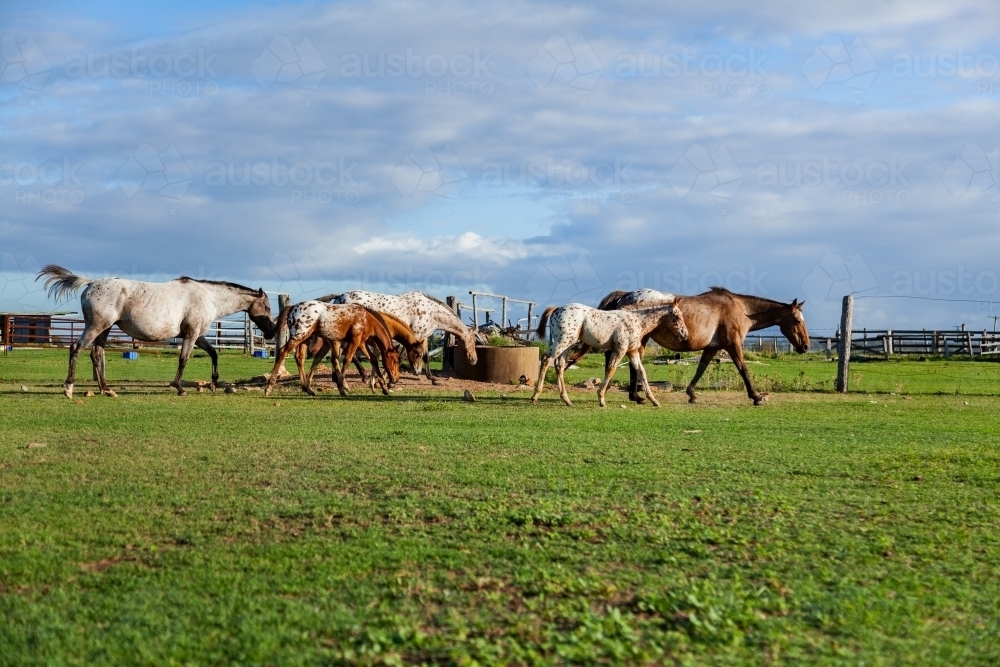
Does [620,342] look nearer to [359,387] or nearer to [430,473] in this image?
[359,387]

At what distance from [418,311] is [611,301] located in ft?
16.2

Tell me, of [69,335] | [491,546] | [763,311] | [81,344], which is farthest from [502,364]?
[69,335]

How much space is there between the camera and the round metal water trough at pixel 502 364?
75.3ft

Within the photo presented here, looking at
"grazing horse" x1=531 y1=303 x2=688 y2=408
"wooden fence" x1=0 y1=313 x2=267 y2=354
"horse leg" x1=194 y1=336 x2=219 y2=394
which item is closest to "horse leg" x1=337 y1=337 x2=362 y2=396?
"horse leg" x1=194 y1=336 x2=219 y2=394

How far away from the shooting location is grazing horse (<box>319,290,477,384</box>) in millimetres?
22719

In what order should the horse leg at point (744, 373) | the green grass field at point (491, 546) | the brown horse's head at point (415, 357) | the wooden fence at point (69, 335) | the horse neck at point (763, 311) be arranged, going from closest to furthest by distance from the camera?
1. the green grass field at point (491, 546)
2. the horse leg at point (744, 373)
3. the horse neck at point (763, 311)
4. the brown horse's head at point (415, 357)
5. the wooden fence at point (69, 335)

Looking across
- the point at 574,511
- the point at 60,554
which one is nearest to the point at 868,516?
the point at 574,511

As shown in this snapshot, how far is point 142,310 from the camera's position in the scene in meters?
18.2

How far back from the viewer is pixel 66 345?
42656 mm

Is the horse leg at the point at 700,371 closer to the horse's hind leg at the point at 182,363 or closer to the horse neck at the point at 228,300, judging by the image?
the horse neck at the point at 228,300

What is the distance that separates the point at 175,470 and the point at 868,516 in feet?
17.8

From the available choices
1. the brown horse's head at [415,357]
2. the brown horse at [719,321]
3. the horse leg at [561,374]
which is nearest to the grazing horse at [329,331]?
the brown horse's head at [415,357]

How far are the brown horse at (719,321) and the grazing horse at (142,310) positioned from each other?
6879 millimetres

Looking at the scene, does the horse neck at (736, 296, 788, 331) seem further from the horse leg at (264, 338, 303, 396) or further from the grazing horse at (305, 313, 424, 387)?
the horse leg at (264, 338, 303, 396)
